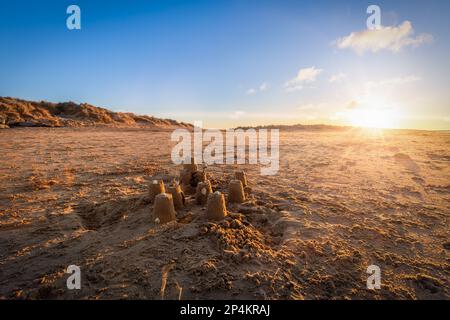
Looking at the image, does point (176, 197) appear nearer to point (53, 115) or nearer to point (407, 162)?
point (407, 162)

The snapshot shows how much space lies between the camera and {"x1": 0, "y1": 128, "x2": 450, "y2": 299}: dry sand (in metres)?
2.29

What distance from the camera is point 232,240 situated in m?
2.88

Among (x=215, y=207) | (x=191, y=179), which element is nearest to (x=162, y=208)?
(x=215, y=207)

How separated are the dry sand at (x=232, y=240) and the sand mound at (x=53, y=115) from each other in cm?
1043

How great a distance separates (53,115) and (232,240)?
63.5ft

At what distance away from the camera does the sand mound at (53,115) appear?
14231 mm

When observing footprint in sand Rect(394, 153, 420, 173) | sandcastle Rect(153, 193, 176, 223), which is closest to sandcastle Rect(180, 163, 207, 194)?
sandcastle Rect(153, 193, 176, 223)

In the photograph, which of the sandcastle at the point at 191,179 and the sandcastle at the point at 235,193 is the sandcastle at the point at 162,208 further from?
the sandcastle at the point at 191,179

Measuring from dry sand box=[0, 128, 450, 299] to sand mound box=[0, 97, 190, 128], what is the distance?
10.4m

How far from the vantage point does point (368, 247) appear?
296 cm
